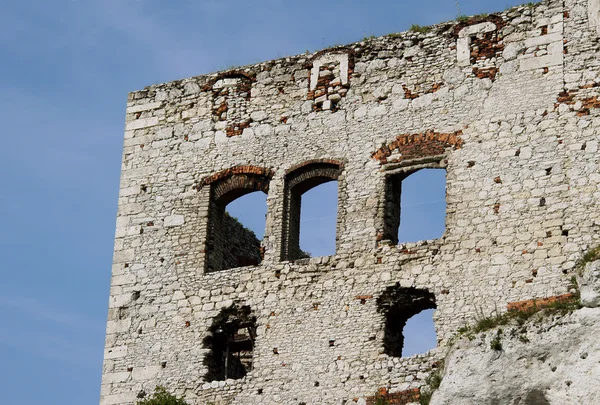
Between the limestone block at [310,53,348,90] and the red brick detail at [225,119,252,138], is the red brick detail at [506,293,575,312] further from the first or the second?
the red brick detail at [225,119,252,138]

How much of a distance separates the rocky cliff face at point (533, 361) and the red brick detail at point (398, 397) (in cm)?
62

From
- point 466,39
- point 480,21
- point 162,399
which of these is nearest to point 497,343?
point 162,399

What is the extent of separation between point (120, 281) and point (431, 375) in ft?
18.0

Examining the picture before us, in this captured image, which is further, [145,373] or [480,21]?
[480,21]

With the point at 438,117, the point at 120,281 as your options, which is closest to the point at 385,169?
the point at 438,117

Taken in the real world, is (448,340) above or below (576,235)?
below

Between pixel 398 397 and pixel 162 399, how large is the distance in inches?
137

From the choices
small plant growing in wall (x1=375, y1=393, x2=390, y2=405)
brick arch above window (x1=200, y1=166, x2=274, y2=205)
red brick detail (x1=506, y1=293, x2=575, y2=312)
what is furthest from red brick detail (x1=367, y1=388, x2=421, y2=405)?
brick arch above window (x1=200, y1=166, x2=274, y2=205)

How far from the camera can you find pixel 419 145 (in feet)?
78.3

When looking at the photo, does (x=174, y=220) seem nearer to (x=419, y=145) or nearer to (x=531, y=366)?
(x=419, y=145)

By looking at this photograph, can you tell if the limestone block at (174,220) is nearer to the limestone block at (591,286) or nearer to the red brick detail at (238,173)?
the red brick detail at (238,173)

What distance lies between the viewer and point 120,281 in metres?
25.0

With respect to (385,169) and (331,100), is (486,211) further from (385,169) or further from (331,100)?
(331,100)

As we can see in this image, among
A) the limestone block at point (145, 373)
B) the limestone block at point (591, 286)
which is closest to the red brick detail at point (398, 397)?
the limestone block at point (591, 286)
